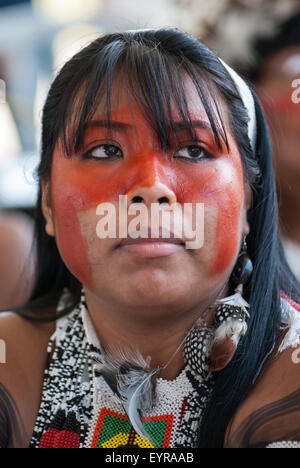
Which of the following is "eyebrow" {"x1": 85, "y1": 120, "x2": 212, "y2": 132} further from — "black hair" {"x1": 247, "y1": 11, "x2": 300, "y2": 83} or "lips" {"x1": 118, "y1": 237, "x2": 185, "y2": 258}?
"black hair" {"x1": 247, "y1": 11, "x2": 300, "y2": 83}

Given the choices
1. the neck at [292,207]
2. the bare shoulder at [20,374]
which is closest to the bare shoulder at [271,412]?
the bare shoulder at [20,374]

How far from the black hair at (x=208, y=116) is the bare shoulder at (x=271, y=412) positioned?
2 cm

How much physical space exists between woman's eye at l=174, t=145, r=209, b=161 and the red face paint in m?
0.01

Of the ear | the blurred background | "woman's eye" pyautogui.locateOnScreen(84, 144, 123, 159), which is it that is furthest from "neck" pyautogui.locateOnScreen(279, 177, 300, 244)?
"woman's eye" pyautogui.locateOnScreen(84, 144, 123, 159)

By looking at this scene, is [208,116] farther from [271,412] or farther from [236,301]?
[271,412]

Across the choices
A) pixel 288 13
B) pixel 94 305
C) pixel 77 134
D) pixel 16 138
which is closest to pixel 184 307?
pixel 94 305

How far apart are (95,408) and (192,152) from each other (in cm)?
58

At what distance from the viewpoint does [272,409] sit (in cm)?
114

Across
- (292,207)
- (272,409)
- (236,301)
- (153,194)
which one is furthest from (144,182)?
(292,207)

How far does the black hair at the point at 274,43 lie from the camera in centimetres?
273

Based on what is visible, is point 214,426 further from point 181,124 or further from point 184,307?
point 181,124

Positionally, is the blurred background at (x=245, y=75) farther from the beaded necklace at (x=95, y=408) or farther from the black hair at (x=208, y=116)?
the beaded necklace at (x=95, y=408)

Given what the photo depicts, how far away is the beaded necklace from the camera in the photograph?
1211 millimetres
